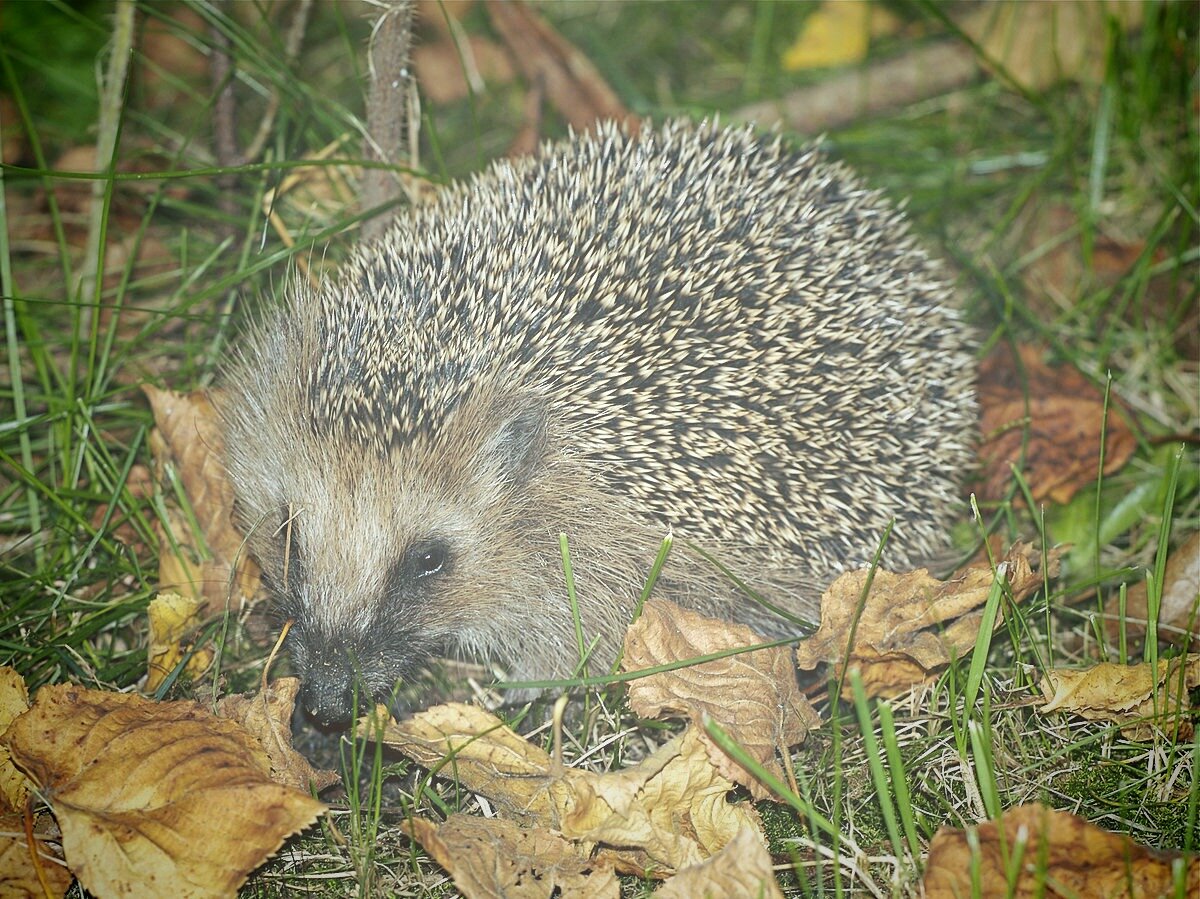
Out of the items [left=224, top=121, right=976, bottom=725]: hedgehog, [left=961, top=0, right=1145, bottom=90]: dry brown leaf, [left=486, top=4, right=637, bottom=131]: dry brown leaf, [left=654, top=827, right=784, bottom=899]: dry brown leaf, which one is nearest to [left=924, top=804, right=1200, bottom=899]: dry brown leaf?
[left=654, top=827, right=784, bottom=899]: dry brown leaf

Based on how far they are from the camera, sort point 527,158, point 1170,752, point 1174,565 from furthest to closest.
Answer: point 527,158, point 1174,565, point 1170,752

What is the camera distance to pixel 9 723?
2707mm

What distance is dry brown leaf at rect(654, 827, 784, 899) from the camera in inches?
93.0

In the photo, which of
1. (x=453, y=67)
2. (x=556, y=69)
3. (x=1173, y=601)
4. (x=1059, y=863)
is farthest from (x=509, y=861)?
(x=453, y=67)

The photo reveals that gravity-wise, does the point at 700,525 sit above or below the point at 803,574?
above

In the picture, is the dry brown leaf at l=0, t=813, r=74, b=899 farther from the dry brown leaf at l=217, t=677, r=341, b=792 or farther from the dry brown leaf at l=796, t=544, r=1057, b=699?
the dry brown leaf at l=796, t=544, r=1057, b=699

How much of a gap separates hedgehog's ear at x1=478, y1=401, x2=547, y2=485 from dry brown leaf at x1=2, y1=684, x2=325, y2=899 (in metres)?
0.93

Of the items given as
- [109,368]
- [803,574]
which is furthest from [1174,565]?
[109,368]

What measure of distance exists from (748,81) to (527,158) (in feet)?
6.14

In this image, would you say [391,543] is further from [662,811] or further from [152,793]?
[662,811]

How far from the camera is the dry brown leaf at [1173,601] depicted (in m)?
3.15

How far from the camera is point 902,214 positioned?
3.55 meters

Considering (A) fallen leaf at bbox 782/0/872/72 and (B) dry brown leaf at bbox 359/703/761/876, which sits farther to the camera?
(A) fallen leaf at bbox 782/0/872/72

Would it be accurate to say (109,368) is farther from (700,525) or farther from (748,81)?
(748,81)
